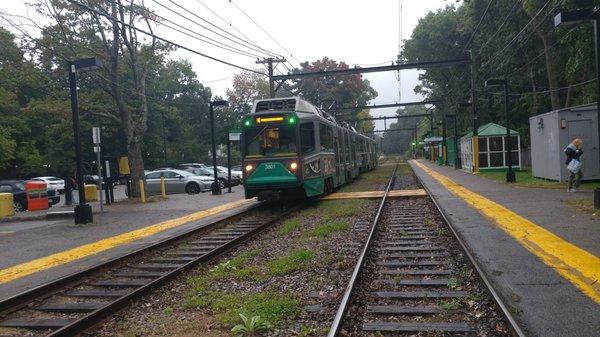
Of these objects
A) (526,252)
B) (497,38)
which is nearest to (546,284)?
(526,252)

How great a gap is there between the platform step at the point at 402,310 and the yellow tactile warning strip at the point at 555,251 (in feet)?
5.72

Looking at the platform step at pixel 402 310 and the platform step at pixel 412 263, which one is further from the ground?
the platform step at pixel 412 263

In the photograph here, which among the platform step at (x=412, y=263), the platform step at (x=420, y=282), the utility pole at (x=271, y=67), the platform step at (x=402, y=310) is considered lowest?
the platform step at (x=402, y=310)

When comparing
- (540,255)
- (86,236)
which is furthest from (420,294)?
(86,236)

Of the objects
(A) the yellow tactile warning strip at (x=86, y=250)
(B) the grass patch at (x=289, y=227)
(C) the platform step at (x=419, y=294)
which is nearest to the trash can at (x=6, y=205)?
(A) the yellow tactile warning strip at (x=86, y=250)

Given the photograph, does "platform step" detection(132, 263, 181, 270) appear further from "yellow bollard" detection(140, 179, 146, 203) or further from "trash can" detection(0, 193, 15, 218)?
"yellow bollard" detection(140, 179, 146, 203)

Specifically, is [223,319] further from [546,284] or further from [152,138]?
[152,138]

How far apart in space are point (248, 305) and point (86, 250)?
234 inches

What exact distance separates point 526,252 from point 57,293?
7.01 m

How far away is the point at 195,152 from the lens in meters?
63.0

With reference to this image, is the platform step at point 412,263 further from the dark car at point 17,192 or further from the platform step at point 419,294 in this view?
Answer: the dark car at point 17,192

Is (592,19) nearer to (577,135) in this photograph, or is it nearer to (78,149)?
(577,135)

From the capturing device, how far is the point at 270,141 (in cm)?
1612

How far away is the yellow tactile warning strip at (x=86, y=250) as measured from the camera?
8809 mm
